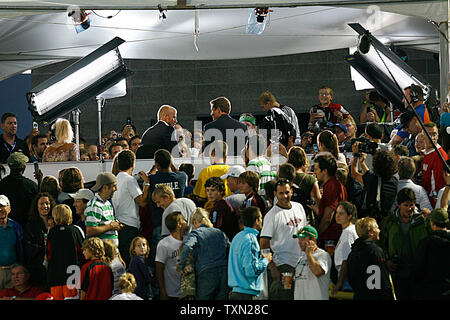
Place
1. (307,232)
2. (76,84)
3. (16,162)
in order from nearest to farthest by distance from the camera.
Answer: (307,232), (16,162), (76,84)

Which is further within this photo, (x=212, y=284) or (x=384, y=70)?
(x=384, y=70)

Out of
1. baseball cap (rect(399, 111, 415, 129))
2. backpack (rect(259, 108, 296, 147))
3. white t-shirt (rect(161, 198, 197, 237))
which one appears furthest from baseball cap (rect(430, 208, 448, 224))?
backpack (rect(259, 108, 296, 147))

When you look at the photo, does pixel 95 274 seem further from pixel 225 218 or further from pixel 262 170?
pixel 262 170

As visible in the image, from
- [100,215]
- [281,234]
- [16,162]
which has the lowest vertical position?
[281,234]

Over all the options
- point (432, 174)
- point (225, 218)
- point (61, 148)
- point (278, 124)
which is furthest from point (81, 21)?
point (432, 174)

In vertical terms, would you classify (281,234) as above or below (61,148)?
below

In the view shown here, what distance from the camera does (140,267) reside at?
694 centimetres

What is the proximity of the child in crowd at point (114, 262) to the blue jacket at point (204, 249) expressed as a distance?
536 millimetres

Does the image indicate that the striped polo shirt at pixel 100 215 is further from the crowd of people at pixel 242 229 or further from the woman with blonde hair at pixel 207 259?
the woman with blonde hair at pixel 207 259

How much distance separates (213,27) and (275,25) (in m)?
0.86

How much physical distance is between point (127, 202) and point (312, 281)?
1.99 meters

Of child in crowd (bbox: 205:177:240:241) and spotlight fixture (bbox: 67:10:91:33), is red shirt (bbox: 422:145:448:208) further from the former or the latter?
spotlight fixture (bbox: 67:10:91:33)

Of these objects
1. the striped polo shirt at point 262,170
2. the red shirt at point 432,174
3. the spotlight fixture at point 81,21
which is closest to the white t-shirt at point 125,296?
the striped polo shirt at point 262,170

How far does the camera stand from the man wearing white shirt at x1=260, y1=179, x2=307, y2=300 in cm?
683
